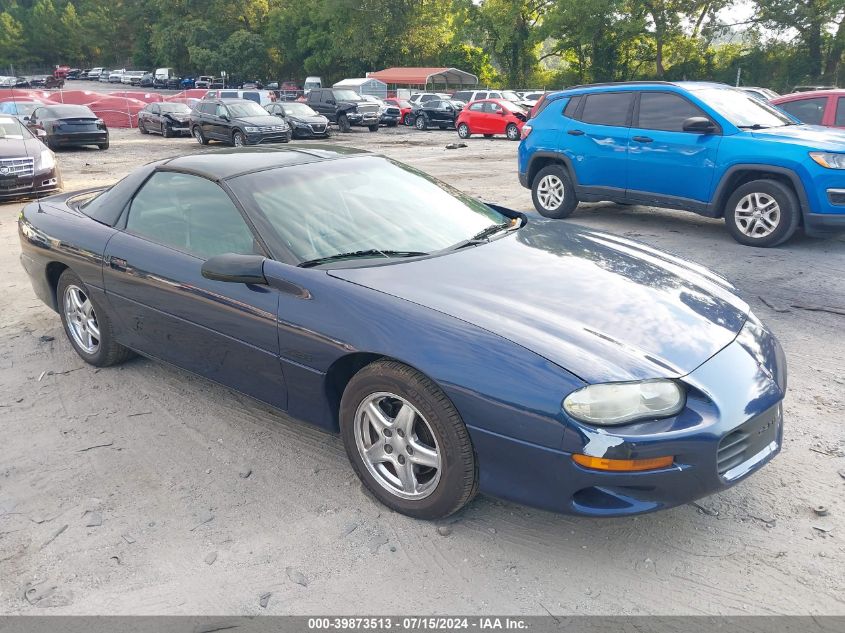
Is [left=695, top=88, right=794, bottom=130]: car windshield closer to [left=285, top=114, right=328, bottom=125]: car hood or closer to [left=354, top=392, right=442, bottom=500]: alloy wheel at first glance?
[left=354, top=392, right=442, bottom=500]: alloy wheel

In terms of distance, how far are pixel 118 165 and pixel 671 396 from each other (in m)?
17.0

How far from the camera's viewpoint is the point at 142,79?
244 ft

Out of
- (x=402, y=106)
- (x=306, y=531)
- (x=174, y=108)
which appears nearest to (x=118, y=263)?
(x=306, y=531)

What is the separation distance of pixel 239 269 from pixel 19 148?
970cm

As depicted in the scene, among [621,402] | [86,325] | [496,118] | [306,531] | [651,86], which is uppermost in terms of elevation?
[651,86]

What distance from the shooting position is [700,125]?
24.3ft

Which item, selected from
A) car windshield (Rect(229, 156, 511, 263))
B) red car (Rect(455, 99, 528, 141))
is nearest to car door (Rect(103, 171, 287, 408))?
car windshield (Rect(229, 156, 511, 263))

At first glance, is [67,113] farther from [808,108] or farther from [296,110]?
[808,108]

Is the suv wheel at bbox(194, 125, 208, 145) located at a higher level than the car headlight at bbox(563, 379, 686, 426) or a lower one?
→ lower

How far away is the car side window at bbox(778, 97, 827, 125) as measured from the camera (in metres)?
9.90

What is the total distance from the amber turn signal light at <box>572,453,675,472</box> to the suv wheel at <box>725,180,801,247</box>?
5.73m

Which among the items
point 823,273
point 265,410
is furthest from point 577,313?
point 823,273

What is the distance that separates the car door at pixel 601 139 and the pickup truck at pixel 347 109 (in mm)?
19797

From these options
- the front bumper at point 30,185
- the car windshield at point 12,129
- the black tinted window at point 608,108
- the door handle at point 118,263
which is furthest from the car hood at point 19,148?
the black tinted window at point 608,108
